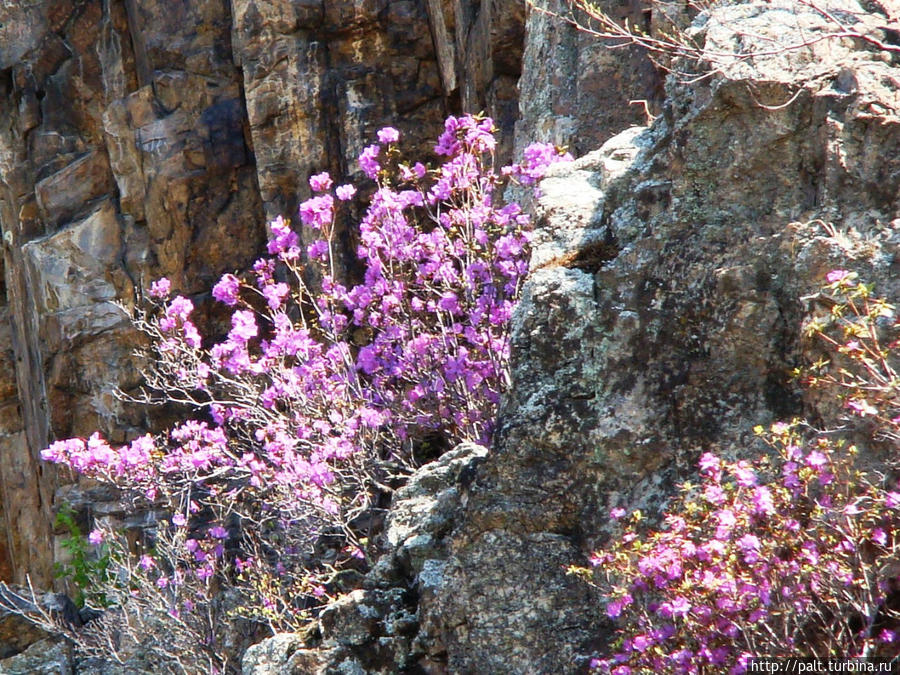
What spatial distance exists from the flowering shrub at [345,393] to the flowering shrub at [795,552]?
234cm

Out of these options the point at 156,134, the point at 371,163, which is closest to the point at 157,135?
the point at 156,134

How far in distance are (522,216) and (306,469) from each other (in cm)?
168

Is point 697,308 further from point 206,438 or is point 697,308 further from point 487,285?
point 206,438

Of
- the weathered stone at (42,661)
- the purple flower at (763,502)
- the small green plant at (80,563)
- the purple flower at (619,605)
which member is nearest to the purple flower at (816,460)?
the purple flower at (763,502)

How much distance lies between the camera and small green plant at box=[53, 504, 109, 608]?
803 centimetres

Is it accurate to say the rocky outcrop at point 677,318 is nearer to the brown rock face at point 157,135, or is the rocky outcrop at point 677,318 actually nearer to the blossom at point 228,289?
A: the blossom at point 228,289

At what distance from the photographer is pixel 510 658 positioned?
3.59 m

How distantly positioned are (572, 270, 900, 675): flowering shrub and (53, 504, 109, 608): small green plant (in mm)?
5366

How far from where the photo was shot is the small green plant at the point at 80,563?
803 centimetres

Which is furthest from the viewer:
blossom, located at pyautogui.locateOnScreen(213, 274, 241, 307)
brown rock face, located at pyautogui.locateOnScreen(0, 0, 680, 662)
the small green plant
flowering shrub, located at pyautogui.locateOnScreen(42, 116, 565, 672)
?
brown rock face, located at pyautogui.locateOnScreen(0, 0, 680, 662)

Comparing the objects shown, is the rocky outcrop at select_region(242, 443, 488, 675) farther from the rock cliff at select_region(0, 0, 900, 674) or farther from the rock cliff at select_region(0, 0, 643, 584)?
the rock cliff at select_region(0, 0, 643, 584)

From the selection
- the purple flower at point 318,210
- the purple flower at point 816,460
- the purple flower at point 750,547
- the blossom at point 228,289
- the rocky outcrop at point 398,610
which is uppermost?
the purple flower at point 318,210

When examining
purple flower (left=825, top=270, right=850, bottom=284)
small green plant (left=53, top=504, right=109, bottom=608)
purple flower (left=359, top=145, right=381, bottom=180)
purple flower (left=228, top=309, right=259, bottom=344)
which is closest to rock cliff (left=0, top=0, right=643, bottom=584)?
small green plant (left=53, top=504, right=109, bottom=608)

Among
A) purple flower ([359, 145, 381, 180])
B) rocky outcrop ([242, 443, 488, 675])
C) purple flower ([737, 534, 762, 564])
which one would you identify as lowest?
rocky outcrop ([242, 443, 488, 675])
